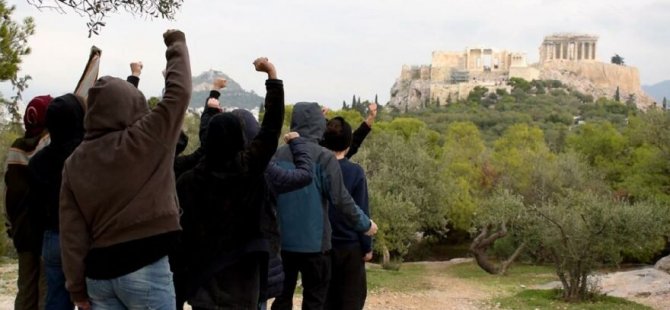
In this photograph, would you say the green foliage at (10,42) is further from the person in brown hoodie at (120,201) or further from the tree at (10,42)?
the person in brown hoodie at (120,201)

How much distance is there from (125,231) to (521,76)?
136017 millimetres

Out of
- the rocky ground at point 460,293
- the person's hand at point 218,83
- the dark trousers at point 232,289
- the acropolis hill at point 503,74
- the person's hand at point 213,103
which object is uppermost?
the acropolis hill at point 503,74

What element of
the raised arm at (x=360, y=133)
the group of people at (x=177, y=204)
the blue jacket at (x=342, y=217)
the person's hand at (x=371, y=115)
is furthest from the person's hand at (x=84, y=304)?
the person's hand at (x=371, y=115)

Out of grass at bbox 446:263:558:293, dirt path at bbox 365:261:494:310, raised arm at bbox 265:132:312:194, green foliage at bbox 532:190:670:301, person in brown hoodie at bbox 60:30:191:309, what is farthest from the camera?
grass at bbox 446:263:558:293

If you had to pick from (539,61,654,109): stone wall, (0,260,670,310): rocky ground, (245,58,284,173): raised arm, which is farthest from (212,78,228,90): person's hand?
(539,61,654,109): stone wall

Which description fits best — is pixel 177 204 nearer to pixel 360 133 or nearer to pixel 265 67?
pixel 265 67

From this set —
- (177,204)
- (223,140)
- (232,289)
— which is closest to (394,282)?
(232,289)

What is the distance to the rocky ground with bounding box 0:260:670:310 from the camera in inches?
548

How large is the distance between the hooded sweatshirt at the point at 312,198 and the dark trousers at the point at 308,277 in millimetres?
68

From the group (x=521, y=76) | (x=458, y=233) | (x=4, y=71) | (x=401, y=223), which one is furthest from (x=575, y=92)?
(x=4, y=71)

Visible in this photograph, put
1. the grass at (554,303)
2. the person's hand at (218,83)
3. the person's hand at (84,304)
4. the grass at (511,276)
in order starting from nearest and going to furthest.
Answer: the person's hand at (84,304), the person's hand at (218,83), the grass at (554,303), the grass at (511,276)

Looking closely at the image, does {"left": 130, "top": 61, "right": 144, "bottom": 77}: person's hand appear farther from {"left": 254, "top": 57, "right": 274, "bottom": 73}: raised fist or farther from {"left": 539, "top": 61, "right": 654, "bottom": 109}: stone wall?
{"left": 539, "top": 61, "right": 654, "bottom": 109}: stone wall

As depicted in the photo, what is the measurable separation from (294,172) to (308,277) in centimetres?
88

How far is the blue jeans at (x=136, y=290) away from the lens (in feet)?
10.5
